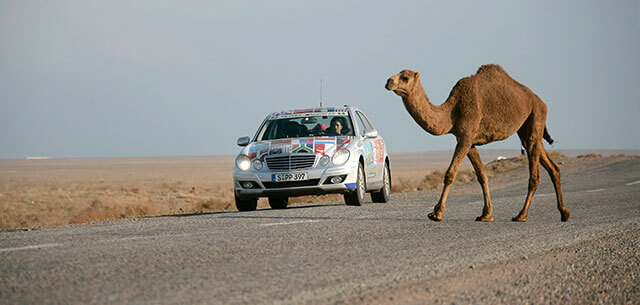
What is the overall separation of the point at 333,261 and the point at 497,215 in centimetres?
630

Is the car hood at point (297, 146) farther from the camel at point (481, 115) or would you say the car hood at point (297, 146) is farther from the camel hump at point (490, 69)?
the camel hump at point (490, 69)

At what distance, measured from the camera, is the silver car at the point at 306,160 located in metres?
14.8

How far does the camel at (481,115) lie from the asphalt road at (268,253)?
27.7 inches

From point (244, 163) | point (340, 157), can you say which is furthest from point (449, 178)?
point (244, 163)

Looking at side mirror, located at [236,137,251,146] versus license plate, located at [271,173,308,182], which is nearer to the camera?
license plate, located at [271,173,308,182]

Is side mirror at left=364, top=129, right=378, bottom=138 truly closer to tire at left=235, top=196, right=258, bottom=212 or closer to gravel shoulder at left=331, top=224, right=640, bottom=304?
tire at left=235, top=196, right=258, bottom=212

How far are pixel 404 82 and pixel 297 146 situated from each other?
475 cm

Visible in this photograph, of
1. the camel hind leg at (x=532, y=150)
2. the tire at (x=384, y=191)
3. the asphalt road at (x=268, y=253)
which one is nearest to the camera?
the asphalt road at (x=268, y=253)

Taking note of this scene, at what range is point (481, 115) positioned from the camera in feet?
37.3

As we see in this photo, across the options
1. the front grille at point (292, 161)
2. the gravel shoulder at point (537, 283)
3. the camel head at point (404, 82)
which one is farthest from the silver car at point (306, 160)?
the gravel shoulder at point (537, 283)

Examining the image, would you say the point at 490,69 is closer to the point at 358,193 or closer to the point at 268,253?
the point at 358,193

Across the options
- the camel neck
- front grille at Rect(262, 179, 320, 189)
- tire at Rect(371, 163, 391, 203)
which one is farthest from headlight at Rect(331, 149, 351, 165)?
the camel neck

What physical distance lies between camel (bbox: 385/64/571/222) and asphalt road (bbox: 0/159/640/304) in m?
0.70

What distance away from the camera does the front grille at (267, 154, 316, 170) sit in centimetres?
1495
